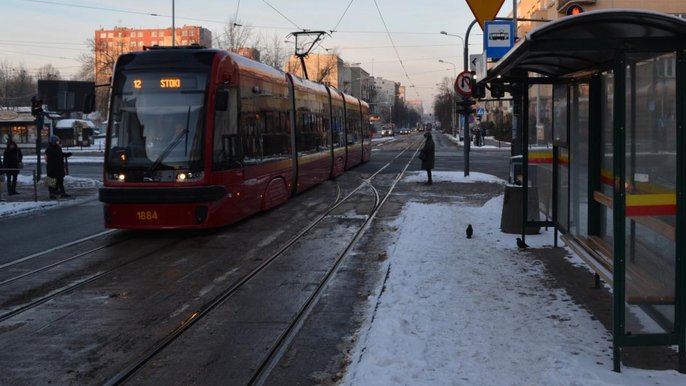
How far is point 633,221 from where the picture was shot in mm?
5188

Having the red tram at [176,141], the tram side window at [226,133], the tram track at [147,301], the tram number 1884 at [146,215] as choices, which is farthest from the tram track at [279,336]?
the tram number 1884 at [146,215]

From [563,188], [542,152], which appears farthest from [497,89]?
[563,188]

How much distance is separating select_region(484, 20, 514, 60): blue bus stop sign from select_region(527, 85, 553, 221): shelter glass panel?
1.28 m

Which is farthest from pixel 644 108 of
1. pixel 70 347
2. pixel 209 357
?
pixel 70 347

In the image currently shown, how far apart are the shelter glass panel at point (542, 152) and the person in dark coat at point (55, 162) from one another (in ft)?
44.3

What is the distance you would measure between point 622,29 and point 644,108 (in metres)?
0.70

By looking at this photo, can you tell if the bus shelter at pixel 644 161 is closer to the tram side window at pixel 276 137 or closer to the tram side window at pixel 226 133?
the tram side window at pixel 226 133

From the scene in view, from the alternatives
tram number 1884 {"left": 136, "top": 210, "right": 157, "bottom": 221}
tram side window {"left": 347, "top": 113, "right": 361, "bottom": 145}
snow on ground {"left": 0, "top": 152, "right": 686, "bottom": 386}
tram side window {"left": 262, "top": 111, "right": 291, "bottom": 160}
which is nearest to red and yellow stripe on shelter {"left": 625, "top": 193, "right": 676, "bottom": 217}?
snow on ground {"left": 0, "top": 152, "right": 686, "bottom": 386}

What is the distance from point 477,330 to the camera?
6.05m

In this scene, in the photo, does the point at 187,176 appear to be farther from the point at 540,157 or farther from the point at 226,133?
the point at 540,157

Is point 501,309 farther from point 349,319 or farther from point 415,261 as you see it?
point 415,261

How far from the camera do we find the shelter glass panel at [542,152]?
980cm

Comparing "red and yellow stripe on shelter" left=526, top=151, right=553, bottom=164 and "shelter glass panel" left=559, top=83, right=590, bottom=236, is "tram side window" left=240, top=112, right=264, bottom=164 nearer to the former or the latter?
"red and yellow stripe on shelter" left=526, top=151, right=553, bottom=164

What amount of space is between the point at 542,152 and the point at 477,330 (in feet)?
16.0
